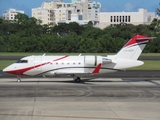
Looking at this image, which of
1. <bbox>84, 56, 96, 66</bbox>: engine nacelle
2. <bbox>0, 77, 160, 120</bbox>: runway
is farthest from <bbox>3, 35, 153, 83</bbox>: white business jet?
<bbox>0, 77, 160, 120</bbox>: runway

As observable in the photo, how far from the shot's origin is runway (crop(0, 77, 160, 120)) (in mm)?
21766

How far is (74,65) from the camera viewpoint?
38.1m

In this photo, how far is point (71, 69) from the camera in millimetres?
38062

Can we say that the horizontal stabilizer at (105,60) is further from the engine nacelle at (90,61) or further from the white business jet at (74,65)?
the engine nacelle at (90,61)

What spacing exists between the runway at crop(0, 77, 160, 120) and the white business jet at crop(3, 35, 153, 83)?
1.01m

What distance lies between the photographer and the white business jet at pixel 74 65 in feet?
124

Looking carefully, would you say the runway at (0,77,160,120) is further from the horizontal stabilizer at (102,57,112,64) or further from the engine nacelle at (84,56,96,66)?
the horizontal stabilizer at (102,57,112,64)

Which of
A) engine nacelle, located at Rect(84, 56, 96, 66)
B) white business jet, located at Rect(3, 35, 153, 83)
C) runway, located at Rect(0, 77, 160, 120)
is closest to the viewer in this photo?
runway, located at Rect(0, 77, 160, 120)

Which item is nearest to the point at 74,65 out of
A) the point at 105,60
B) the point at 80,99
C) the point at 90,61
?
the point at 90,61

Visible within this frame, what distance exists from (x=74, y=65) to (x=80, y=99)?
1088 centimetres

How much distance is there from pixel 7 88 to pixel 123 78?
13.8 meters

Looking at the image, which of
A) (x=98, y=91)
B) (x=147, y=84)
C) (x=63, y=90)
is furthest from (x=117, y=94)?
(x=147, y=84)

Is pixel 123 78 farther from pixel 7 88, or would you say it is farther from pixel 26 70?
pixel 7 88

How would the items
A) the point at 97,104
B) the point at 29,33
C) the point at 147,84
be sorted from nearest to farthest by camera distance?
the point at 97,104 → the point at 147,84 → the point at 29,33
